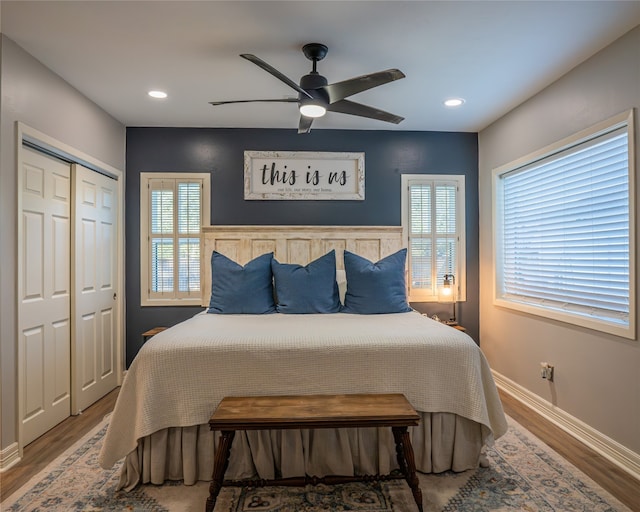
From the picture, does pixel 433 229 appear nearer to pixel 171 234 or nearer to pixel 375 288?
pixel 375 288

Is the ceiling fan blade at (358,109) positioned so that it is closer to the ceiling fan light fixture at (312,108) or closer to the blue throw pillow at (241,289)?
the ceiling fan light fixture at (312,108)

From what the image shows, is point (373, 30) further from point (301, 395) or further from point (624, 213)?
point (301, 395)

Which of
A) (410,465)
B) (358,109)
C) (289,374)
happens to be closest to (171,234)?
(358,109)

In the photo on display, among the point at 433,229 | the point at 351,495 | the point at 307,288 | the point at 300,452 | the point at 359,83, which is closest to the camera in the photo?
the point at 351,495

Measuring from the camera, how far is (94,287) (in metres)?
3.46

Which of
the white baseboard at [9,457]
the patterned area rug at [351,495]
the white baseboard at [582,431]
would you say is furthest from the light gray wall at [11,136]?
the white baseboard at [582,431]

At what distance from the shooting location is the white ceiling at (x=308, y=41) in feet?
6.98

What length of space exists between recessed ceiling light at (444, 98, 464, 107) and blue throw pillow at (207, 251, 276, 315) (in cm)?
209

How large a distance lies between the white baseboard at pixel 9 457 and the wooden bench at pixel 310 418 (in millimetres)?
1389

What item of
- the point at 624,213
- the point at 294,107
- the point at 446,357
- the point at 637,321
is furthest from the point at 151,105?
the point at 637,321

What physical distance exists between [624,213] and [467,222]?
186 centimetres

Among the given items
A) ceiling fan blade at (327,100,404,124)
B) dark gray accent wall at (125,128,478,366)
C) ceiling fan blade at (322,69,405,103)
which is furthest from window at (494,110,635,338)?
ceiling fan blade at (322,69,405,103)

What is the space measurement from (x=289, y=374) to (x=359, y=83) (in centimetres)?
170

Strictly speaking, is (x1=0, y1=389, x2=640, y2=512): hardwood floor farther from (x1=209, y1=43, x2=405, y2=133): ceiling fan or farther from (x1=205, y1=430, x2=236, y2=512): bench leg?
(x1=209, y1=43, x2=405, y2=133): ceiling fan
